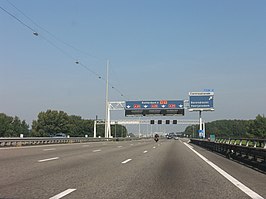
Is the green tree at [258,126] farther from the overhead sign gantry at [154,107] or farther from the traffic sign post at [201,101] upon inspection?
the overhead sign gantry at [154,107]

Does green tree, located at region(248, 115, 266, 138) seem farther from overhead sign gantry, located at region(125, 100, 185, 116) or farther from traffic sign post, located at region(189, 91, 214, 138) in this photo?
overhead sign gantry, located at region(125, 100, 185, 116)

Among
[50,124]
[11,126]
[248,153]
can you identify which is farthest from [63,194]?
[11,126]

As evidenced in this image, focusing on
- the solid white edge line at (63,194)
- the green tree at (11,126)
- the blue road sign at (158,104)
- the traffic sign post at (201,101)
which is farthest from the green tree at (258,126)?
the solid white edge line at (63,194)

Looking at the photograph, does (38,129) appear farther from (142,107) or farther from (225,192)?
(225,192)

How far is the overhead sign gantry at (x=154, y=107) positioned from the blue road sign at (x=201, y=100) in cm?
256

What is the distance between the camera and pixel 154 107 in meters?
78.0

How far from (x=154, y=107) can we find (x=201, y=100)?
9.84 m

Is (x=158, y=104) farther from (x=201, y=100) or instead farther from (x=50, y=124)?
(x=50, y=124)

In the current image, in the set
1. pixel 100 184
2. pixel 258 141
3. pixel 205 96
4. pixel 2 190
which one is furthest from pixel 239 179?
pixel 205 96

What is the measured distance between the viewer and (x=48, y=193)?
854cm

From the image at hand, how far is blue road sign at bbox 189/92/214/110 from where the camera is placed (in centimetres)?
7569

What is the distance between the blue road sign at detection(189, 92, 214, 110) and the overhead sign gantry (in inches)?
101

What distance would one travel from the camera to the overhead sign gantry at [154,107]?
7794 centimetres

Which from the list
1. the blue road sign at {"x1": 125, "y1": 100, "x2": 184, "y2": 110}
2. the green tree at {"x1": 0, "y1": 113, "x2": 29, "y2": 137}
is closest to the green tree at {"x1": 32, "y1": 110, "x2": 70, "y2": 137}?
the green tree at {"x1": 0, "y1": 113, "x2": 29, "y2": 137}
